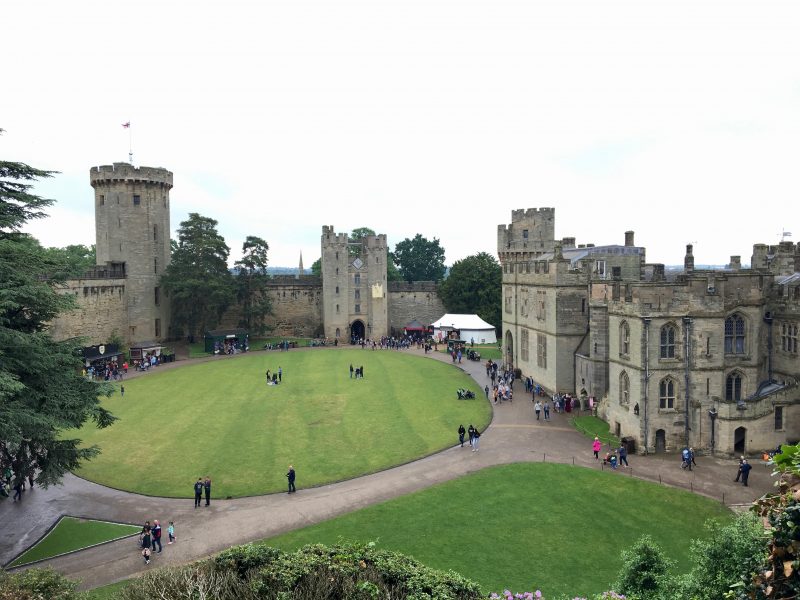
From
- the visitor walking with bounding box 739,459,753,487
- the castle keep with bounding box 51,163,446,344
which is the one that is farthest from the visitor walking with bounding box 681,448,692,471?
the castle keep with bounding box 51,163,446,344

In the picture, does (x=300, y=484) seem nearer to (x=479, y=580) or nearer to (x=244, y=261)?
(x=479, y=580)

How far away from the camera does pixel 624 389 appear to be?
2714cm

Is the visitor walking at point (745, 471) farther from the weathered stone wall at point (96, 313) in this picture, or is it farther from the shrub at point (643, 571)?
the weathered stone wall at point (96, 313)

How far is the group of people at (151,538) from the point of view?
16.4m

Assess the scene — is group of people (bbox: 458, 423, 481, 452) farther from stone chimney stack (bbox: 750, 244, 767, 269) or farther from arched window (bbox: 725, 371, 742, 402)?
stone chimney stack (bbox: 750, 244, 767, 269)

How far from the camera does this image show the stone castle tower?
207 ft

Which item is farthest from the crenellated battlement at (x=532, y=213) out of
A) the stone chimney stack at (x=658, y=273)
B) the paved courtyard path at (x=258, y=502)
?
the paved courtyard path at (x=258, y=502)

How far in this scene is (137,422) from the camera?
30.3m

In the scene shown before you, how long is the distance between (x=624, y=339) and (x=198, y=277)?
41119mm

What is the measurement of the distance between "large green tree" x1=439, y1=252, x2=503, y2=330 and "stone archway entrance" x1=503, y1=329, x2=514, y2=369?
44.9 ft

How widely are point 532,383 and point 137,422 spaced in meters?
24.6

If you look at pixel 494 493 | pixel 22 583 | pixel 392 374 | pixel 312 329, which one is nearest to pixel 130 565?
pixel 22 583

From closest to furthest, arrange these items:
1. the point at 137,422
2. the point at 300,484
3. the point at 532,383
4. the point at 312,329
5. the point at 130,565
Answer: the point at 130,565
the point at 300,484
the point at 137,422
the point at 532,383
the point at 312,329

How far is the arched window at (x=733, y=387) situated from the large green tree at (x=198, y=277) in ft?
141
